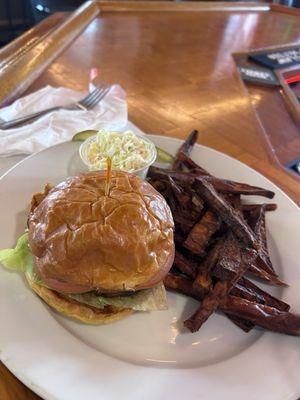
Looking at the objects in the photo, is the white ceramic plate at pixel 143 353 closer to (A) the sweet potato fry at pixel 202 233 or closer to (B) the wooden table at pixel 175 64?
(A) the sweet potato fry at pixel 202 233

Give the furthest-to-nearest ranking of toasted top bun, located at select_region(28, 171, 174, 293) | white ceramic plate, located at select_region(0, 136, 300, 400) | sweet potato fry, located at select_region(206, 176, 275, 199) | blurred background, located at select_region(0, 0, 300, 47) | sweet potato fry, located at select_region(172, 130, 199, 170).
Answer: blurred background, located at select_region(0, 0, 300, 47), sweet potato fry, located at select_region(172, 130, 199, 170), sweet potato fry, located at select_region(206, 176, 275, 199), toasted top bun, located at select_region(28, 171, 174, 293), white ceramic plate, located at select_region(0, 136, 300, 400)

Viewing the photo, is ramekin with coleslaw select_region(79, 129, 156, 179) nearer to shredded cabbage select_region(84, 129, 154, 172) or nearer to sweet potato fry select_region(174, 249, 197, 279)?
shredded cabbage select_region(84, 129, 154, 172)

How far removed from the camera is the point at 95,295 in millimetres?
1336

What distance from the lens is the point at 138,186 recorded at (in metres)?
1.46

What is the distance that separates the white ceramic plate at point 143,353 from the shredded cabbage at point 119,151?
0.45 m

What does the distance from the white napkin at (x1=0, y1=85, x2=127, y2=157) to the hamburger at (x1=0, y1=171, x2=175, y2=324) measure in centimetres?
69

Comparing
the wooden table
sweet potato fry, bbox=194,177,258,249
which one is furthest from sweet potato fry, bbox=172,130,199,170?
sweet potato fry, bbox=194,177,258,249

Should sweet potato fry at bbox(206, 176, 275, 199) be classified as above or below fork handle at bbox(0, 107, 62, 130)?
below

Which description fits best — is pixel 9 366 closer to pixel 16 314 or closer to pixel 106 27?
pixel 16 314

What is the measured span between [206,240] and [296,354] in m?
0.49

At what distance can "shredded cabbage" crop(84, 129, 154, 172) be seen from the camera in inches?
70.7

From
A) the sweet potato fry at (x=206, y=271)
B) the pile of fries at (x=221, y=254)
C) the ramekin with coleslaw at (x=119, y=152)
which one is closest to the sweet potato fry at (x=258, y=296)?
the pile of fries at (x=221, y=254)

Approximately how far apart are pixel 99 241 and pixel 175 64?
225 cm

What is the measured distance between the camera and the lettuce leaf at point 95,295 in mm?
1326
